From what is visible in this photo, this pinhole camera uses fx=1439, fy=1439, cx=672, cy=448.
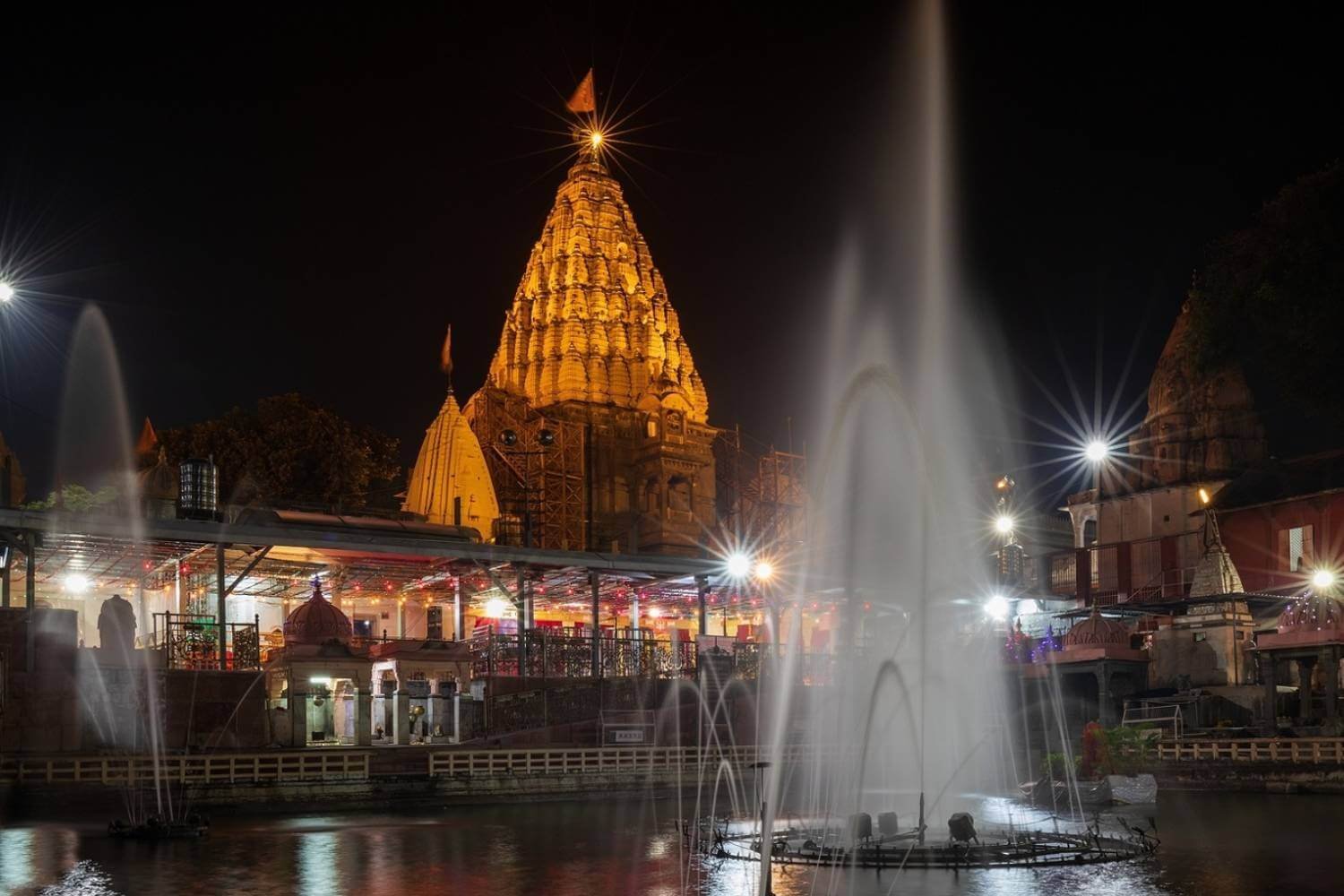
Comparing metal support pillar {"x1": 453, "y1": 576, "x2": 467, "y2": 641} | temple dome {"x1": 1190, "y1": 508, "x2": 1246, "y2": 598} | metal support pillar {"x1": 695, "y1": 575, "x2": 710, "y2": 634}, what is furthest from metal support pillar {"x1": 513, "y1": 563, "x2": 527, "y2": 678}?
temple dome {"x1": 1190, "y1": 508, "x2": 1246, "y2": 598}

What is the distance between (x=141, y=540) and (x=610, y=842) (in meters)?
22.2

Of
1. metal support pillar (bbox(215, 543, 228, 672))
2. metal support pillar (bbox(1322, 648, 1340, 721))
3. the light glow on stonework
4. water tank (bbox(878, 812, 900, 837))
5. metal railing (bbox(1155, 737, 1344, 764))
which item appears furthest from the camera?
the light glow on stonework

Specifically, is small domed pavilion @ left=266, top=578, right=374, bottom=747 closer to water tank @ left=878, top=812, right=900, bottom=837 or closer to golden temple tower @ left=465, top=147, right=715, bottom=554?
water tank @ left=878, top=812, right=900, bottom=837

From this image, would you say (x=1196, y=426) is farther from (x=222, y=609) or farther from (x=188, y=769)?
(x=188, y=769)

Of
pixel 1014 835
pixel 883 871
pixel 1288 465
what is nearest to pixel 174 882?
pixel 883 871

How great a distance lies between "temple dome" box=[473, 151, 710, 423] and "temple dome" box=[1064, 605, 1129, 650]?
4209 cm

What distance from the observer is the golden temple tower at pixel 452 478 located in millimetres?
70688

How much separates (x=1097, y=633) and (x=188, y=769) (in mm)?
31749

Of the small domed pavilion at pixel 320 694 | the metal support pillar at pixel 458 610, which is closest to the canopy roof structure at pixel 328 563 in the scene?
the metal support pillar at pixel 458 610

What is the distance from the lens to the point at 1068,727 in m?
47.5

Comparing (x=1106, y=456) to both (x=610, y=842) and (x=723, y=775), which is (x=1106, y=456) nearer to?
(x=723, y=775)

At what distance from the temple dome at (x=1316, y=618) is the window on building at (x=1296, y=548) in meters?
14.4

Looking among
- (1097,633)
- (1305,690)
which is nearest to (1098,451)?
(1097,633)

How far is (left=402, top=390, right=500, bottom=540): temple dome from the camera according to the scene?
2783 inches
